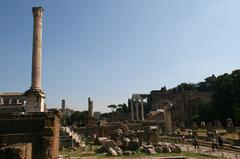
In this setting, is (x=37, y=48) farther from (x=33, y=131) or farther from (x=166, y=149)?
(x=33, y=131)

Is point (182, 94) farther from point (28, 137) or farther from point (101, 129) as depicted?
point (28, 137)

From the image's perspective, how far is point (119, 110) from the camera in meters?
104

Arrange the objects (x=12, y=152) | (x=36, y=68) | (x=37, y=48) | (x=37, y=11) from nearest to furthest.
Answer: (x=12, y=152) < (x=36, y=68) < (x=37, y=48) < (x=37, y=11)

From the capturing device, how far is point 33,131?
41.1ft

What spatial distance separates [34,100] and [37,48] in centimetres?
491

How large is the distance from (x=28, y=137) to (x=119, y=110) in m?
92.4

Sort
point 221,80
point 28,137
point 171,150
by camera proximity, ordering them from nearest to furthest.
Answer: point 28,137, point 171,150, point 221,80

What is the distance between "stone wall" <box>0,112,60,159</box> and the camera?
38.4 ft

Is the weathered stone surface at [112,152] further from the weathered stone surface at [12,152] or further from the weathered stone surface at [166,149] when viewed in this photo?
the weathered stone surface at [12,152]

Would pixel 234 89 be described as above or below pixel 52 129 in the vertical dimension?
above

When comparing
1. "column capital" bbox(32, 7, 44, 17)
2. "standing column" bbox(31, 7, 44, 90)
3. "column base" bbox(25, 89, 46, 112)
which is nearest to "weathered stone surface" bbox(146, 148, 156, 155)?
"column base" bbox(25, 89, 46, 112)

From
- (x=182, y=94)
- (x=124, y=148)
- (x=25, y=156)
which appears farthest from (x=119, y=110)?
(x=25, y=156)

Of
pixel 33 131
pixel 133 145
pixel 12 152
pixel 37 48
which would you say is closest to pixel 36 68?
pixel 37 48

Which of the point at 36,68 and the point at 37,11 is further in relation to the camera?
the point at 37,11
